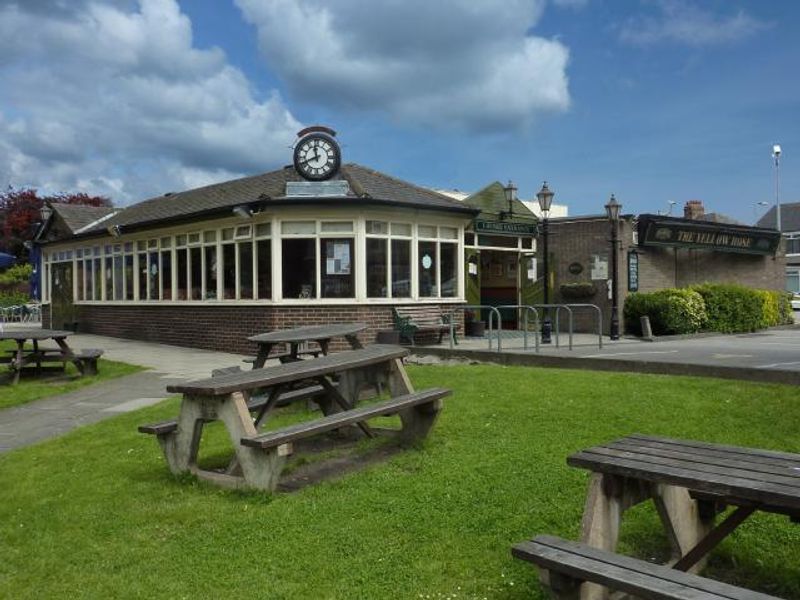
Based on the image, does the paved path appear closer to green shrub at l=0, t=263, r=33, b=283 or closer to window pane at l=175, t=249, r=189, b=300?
window pane at l=175, t=249, r=189, b=300

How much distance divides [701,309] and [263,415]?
1760 cm

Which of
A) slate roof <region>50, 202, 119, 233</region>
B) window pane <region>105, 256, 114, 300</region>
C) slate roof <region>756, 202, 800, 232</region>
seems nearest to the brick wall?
window pane <region>105, 256, 114, 300</region>

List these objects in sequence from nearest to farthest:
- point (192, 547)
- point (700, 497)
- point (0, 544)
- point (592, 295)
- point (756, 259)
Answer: point (700, 497) → point (192, 547) → point (0, 544) → point (592, 295) → point (756, 259)

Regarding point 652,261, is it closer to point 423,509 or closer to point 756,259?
point 756,259

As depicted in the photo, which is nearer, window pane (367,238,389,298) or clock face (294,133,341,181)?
window pane (367,238,389,298)

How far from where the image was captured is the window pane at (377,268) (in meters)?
15.9

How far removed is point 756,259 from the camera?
87.4 ft

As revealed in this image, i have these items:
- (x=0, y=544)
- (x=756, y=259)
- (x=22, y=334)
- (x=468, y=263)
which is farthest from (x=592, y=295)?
(x=0, y=544)

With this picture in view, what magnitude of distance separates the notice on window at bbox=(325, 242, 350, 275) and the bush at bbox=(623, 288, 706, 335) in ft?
30.0

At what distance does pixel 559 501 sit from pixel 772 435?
2536mm

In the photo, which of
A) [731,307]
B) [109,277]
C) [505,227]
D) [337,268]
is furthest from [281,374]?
[731,307]

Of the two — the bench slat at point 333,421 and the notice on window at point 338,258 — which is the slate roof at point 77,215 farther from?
the bench slat at point 333,421

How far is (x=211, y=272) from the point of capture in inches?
702

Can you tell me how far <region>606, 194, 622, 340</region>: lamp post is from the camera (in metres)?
19.2
